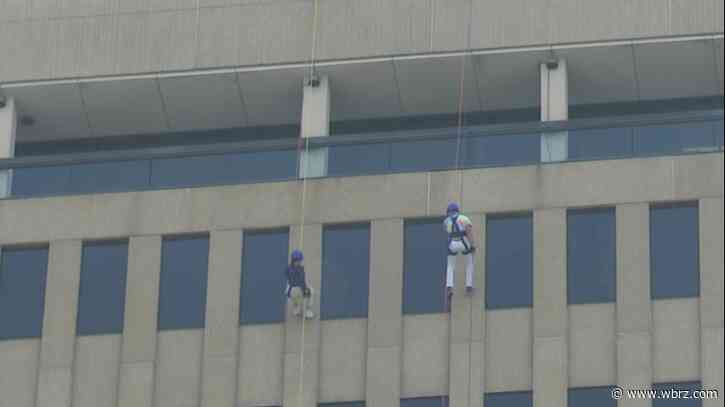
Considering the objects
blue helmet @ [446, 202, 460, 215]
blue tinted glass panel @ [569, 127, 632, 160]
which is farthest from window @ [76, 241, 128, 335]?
blue tinted glass panel @ [569, 127, 632, 160]

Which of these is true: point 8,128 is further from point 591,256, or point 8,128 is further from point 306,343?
point 591,256

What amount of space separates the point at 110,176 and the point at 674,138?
12.6 m

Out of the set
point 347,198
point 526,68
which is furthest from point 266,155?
point 526,68

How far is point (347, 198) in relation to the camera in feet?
200

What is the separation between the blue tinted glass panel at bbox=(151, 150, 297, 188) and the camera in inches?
2441

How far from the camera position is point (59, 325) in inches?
2406

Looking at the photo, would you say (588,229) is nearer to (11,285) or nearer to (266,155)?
(266,155)

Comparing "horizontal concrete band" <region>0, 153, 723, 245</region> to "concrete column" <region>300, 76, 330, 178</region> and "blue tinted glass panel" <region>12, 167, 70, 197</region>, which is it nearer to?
"blue tinted glass panel" <region>12, 167, 70, 197</region>

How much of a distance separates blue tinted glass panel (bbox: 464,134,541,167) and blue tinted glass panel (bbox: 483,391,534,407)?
5.41 metres

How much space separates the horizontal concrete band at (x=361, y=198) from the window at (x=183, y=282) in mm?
374

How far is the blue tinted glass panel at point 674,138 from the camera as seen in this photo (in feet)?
196

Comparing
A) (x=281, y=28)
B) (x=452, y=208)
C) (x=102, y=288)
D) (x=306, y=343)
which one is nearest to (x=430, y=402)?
(x=306, y=343)

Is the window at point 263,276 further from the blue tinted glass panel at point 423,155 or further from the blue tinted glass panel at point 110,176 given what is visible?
the blue tinted glass panel at point 110,176

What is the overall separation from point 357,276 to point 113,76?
330 inches
